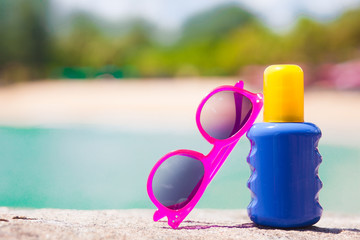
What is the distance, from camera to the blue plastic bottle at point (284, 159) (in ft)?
5.27

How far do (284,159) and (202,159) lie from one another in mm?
293

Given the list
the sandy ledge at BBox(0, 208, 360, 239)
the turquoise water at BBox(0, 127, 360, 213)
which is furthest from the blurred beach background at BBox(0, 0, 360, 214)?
the sandy ledge at BBox(0, 208, 360, 239)

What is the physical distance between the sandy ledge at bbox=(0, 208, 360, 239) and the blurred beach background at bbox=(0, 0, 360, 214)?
1.66 metres

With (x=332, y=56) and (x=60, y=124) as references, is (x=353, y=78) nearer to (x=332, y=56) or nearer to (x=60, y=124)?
(x=332, y=56)

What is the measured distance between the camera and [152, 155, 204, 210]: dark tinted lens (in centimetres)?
165

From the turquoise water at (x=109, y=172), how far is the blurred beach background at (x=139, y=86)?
0.05ft

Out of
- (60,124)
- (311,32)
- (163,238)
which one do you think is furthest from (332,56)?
(163,238)

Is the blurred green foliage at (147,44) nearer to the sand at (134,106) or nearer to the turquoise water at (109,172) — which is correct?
the sand at (134,106)

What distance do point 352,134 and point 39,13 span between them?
674 inches

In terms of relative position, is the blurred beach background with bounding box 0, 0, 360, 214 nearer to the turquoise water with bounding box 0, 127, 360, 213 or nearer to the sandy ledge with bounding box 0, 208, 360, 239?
the turquoise water with bounding box 0, 127, 360, 213

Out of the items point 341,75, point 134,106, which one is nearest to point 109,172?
point 134,106

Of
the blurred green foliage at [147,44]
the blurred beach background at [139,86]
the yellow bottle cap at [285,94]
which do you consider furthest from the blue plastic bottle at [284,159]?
the blurred green foliage at [147,44]

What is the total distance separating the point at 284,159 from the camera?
1606 mm

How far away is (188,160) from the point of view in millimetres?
1668
